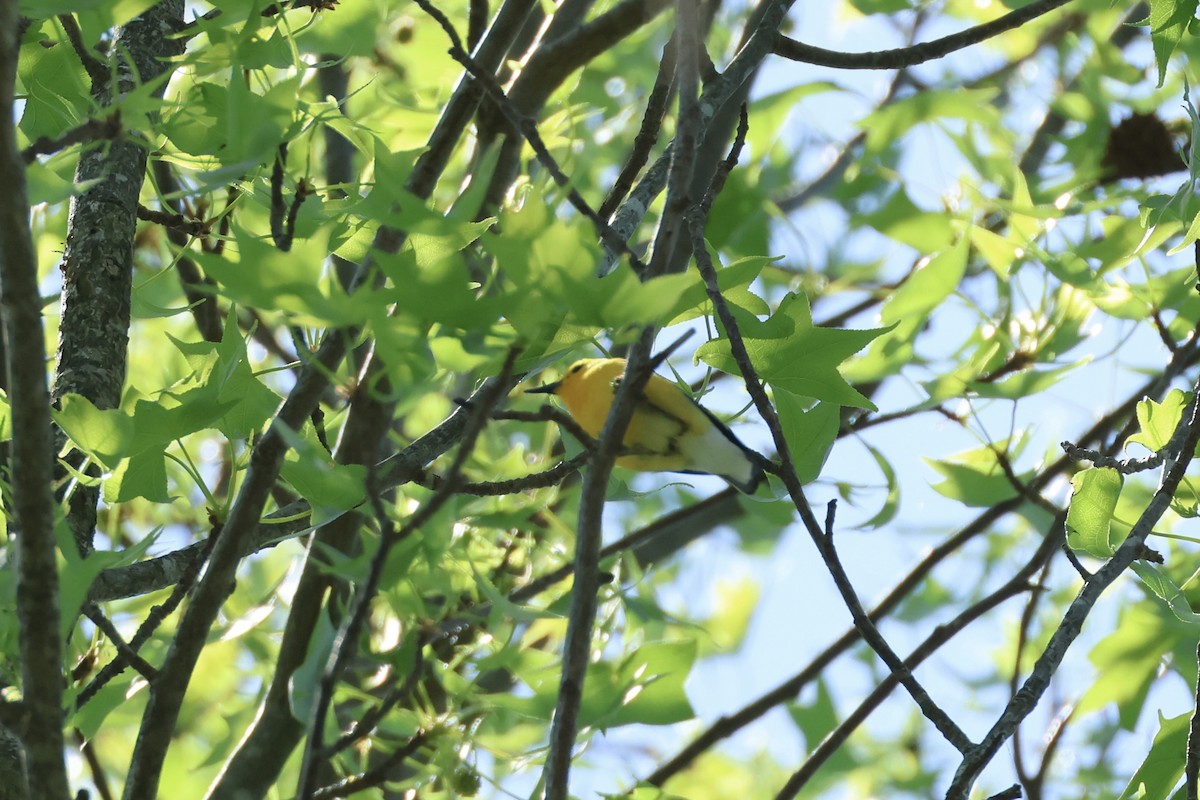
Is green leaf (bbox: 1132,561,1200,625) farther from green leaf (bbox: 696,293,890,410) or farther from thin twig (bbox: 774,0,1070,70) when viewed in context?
thin twig (bbox: 774,0,1070,70)

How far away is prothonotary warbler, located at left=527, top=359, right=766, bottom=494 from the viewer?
1160mm

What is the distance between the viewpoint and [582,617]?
708 millimetres

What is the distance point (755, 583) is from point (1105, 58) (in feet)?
4.19

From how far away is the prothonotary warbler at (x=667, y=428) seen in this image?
1.16m

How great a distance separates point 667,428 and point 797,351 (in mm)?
283

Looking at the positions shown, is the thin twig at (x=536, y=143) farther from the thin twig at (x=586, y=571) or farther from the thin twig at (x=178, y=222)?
the thin twig at (x=178, y=222)

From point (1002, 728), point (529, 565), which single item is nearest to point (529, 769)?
point (529, 565)

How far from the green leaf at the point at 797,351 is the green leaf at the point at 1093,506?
0.71 feet

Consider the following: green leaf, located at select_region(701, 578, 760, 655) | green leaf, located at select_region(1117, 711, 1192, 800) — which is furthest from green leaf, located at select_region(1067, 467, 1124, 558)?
green leaf, located at select_region(701, 578, 760, 655)

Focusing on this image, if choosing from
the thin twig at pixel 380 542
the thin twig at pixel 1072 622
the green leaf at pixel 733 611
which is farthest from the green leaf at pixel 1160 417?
the green leaf at pixel 733 611

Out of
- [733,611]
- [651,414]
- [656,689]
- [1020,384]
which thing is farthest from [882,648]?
[733,611]

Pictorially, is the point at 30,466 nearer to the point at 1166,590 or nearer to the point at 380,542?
the point at 380,542

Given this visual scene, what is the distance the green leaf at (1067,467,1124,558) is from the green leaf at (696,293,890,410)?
0.71 feet

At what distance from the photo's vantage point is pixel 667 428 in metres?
1.17
